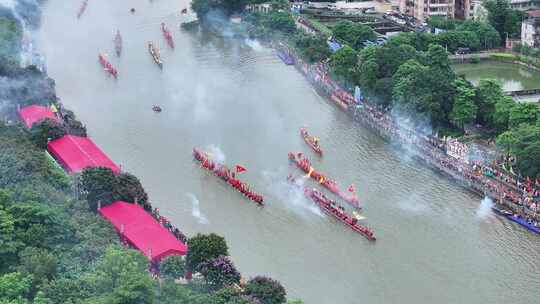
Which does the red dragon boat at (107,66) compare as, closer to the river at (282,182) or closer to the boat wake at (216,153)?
the river at (282,182)

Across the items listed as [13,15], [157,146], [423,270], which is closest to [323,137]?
[157,146]

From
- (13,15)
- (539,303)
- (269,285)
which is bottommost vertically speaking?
(539,303)

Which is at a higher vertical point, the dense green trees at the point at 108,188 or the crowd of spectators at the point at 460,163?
the dense green trees at the point at 108,188

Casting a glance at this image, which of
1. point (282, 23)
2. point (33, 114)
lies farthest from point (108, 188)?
point (282, 23)

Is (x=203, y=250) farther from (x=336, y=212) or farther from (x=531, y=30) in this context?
(x=531, y=30)

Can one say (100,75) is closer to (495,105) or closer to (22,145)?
(22,145)

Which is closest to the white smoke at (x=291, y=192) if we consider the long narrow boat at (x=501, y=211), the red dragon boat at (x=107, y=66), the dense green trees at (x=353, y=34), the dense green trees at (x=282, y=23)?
the long narrow boat at (x=501, y=211)
